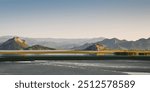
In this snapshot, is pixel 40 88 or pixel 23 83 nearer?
pixel 40 88

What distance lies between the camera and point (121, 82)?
2633 centimetres

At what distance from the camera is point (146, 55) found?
83.4 meters

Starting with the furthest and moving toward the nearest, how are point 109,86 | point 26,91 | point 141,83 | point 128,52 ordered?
point 128,52 → point 141,83 → point 109,86 → point 26,91

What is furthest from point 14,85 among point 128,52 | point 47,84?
point 128,52

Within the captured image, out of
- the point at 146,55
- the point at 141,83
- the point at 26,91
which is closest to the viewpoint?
the point at 26,91

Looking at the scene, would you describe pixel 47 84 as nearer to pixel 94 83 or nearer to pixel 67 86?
pixel 67 86

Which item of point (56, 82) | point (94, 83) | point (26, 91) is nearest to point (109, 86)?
point (94, 83)

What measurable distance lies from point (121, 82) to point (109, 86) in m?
1.81

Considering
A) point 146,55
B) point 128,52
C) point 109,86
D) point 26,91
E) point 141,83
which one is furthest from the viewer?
point 128,52

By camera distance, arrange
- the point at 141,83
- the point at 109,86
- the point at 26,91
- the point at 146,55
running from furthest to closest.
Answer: the point at 146,55 < the point at 141,83 < the point at 109,86 < the point at 26,91

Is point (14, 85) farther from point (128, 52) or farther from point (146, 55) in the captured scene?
point (128, 52)

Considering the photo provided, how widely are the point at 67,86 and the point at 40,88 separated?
1.86 meters

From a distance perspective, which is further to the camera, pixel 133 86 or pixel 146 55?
pixel 146 55

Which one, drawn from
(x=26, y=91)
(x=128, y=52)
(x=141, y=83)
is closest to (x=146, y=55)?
(x=128, y=52)
